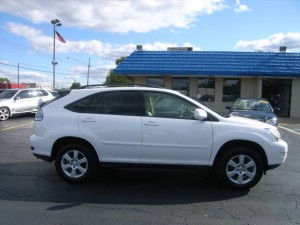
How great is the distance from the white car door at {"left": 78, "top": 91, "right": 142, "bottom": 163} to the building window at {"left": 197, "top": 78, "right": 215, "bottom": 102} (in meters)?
17.7

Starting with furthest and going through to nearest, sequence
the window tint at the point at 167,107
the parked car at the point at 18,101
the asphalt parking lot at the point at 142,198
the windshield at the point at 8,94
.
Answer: the windshield at the point at 8,94
the parked car at the point at 18,101
the window tint at the point at 167,107
the asphalt parking lot at the point at 142,198

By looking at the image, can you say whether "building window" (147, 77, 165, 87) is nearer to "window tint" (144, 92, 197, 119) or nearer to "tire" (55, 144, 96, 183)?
"window tint" (144, 92, 197, 119)

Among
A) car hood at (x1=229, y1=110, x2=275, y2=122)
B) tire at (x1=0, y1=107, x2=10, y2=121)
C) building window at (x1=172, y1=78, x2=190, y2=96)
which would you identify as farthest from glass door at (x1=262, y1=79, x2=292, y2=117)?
tire at (x1=0, y1=107, x2=10, y2=121)

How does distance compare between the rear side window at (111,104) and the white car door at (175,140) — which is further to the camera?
the rear side window at (111,104)

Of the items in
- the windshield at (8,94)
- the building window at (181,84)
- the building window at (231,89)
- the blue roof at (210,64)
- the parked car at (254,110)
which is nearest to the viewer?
the parked car at (254,110)

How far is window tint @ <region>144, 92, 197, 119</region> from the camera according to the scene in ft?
20.5

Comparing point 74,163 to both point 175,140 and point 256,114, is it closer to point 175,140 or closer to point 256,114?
point 175,140

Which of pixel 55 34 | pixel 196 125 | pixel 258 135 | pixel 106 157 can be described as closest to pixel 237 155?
pixel 258 135

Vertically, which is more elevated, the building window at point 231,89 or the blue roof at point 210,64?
the blue roof at point 210,64

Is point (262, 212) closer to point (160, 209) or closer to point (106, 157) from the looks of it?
point (160, 209)

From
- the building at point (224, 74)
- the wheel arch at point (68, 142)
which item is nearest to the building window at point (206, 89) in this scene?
the building at point (224, 74)

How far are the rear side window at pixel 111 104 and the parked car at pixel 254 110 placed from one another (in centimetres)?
642

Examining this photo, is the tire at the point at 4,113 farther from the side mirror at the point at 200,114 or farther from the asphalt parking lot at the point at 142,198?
the side mirror at the point at 200,114

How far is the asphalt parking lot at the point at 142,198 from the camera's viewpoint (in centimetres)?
487
